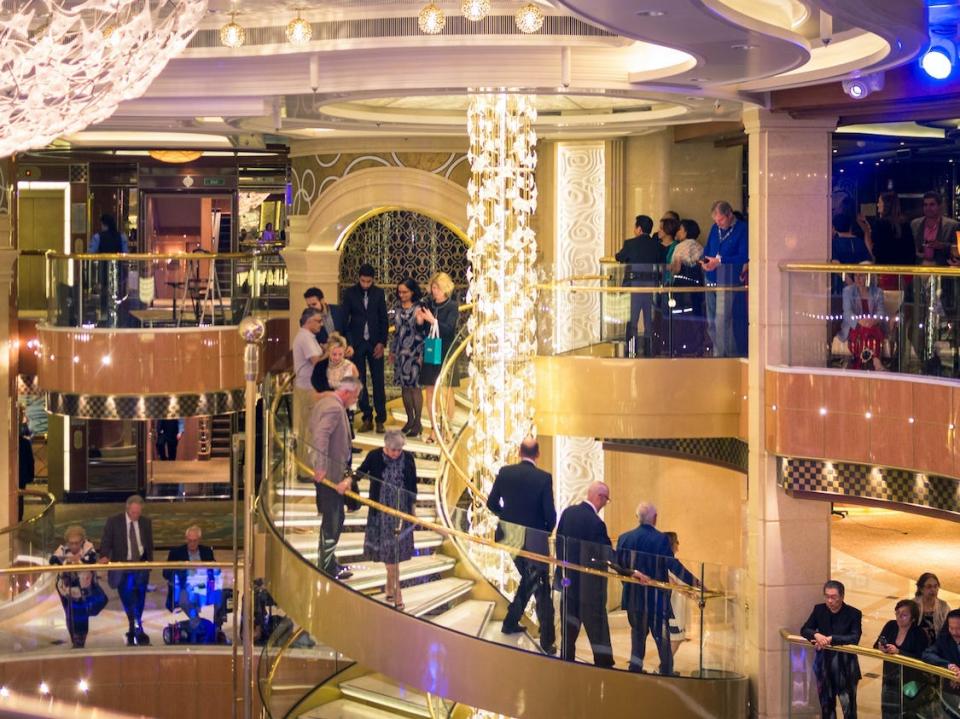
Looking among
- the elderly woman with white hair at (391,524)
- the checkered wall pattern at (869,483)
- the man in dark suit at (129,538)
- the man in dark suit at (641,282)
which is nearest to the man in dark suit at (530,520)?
the elderly woman with white hair at (391,524)

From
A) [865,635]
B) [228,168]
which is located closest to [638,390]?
[865,635]

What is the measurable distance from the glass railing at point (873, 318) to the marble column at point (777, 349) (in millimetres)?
190

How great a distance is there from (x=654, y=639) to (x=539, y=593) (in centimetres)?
83

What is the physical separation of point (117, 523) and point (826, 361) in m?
6.56

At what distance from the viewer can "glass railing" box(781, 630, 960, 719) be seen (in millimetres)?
9922

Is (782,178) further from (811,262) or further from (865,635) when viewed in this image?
(865,635)

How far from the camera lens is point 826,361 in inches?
486

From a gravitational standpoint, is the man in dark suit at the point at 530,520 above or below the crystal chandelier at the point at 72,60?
below

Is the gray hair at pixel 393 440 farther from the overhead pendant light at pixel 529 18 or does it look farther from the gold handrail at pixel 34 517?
the gold handrail at pixel 34 517

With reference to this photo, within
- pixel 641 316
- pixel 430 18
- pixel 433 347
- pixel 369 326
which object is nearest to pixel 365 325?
pixel 369 326

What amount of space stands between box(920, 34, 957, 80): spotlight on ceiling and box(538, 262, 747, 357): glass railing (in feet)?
10.3

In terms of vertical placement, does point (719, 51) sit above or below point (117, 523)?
above

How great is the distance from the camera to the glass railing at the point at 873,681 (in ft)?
32.6

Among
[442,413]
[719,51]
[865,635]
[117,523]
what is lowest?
[865,635]
